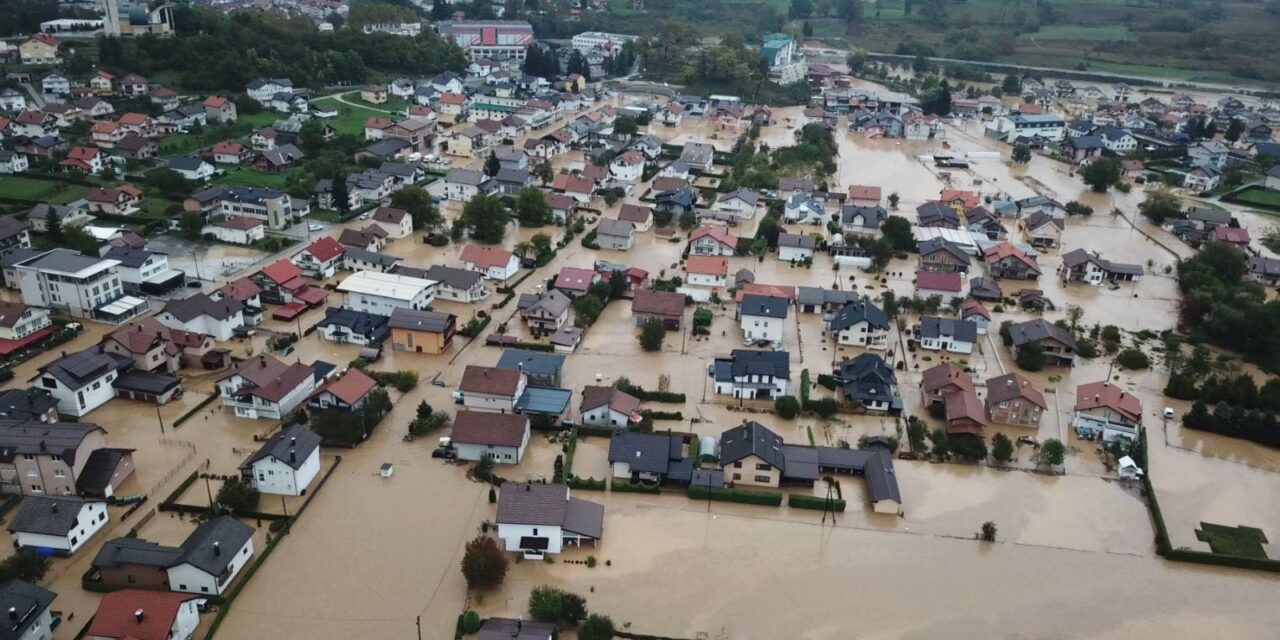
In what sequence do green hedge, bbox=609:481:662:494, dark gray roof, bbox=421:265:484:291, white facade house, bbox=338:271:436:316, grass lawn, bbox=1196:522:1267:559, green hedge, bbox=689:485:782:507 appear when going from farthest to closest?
dark gray roof, bbox=421:265:484:291
white facade house, bbox=338:271:436:316
green hedge, bbox=609:481:662:494
green hedge, bbox=689:485:782:507
grass lawn, bbox=1196:522:1267:559

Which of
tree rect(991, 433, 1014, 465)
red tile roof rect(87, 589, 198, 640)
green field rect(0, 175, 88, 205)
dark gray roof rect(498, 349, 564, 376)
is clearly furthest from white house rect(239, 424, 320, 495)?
green field rect(0, 175, 88, 205)

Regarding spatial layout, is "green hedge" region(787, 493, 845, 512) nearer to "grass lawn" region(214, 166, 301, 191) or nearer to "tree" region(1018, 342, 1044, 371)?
"tree" region(1018, 342, 1044, 371)

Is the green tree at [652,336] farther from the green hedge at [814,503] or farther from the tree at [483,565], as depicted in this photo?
the tree at [483,565]

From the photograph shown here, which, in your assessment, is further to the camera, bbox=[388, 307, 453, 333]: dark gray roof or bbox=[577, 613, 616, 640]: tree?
bbox=[388, 307, 453, 333]: dark gray roof

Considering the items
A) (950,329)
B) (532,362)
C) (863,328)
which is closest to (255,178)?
(532,362)

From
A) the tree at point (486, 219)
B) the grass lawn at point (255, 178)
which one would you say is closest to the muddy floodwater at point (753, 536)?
the tree at point (486, 219)

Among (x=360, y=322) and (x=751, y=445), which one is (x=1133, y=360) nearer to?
(x=751, y=445)
